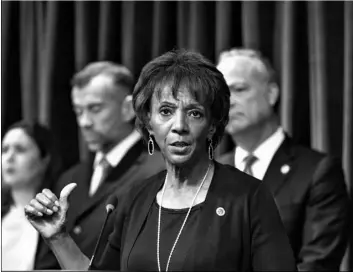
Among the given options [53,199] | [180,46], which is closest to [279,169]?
[180,46]

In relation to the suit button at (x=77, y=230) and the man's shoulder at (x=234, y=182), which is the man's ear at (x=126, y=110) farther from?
the man's shoulder at (x=234, y=182)

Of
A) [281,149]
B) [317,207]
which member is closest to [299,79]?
[281,149]

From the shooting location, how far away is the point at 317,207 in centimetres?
200

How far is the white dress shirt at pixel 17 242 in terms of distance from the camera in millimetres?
2461

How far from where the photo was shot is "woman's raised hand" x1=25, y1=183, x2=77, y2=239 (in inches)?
58.3

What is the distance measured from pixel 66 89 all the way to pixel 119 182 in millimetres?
497

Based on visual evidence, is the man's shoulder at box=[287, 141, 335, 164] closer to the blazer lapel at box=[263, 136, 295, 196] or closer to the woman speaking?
the blazer lapel at box=[263, 136, 295, 196]

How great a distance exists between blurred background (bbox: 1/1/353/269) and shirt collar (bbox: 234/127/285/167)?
212 mm

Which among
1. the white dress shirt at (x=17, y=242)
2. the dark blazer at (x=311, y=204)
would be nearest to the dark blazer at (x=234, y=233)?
the dark blazer at (x=311, y=204)

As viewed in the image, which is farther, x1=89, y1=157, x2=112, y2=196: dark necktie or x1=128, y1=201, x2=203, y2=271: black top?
x1=89, y1=157, x2=112, y2=196: dark necktie

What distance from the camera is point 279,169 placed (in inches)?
81.7

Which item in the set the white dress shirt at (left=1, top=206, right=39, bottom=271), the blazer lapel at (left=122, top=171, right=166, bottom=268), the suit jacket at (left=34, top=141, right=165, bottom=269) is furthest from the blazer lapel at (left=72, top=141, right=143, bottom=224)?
the blazer lapel at (left=122, top=171, right=166, bottom=268)

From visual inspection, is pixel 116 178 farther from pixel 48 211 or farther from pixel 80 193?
pixel 48 211

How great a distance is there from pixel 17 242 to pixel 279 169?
951 mm
